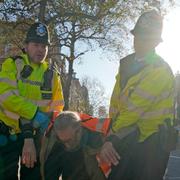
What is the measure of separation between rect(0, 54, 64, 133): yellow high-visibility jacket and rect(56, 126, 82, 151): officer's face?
382 mm

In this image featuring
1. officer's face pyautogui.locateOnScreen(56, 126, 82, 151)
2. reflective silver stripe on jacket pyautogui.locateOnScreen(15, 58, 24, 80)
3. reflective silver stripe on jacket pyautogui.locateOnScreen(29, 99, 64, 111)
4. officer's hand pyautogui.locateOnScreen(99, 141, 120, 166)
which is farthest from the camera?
reflective silver stripe on jacket pyautogui.locateOnScreen(29, 99, 64, 111)

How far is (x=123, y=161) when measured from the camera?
425 cm

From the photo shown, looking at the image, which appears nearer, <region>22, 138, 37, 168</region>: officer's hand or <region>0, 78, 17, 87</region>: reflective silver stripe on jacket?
<region>22, 138, 37, 168</region>: officer's hand

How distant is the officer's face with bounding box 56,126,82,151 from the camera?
15.2ft

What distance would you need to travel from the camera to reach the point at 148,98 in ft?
13.5

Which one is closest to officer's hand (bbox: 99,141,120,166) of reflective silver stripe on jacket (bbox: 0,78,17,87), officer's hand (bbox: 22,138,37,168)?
officer's hand (bbox: 22,138,37,168)

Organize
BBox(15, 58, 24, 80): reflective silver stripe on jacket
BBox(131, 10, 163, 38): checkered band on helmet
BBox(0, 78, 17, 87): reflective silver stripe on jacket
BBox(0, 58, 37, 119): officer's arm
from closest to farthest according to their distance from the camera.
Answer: BBox(131, 10, 163, 38): checkered band on helmet
BBox(0, 58, 37, 119): officer's arm
BBox(0, 78, 17, 87): reflective silver stripe on jacket
BBox(15, 58, 24, 80): reflective silver stripe on jacket

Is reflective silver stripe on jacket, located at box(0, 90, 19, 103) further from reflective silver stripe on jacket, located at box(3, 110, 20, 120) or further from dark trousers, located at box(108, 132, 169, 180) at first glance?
dark trousers, located at box(108, 132, 169, 180)

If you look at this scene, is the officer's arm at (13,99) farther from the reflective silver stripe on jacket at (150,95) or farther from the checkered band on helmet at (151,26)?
the checkered band on helmet at (151,26)

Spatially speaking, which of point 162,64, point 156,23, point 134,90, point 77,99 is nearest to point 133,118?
point 134,90

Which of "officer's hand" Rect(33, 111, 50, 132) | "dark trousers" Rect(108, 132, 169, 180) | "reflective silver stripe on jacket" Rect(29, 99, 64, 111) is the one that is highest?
"reflective silver stripe on jacket" Rect(29, 99, 64, 111)

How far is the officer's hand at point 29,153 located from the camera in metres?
4.73

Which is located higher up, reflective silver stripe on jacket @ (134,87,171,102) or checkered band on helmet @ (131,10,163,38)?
checkered band on helmet @ (131,10,163,38)

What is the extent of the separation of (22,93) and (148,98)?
151cm
